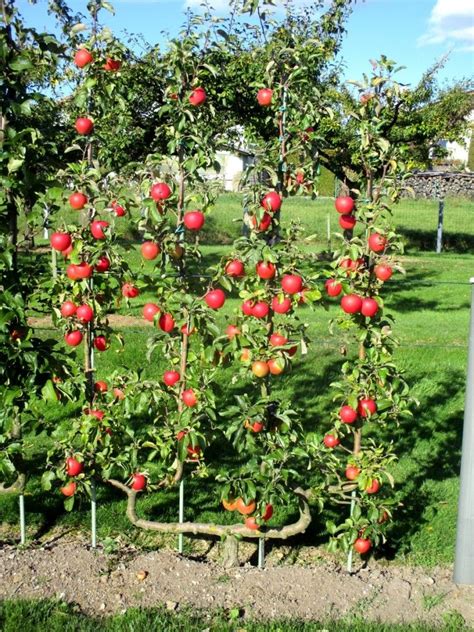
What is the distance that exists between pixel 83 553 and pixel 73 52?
7.66 ft

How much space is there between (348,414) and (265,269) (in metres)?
0.76

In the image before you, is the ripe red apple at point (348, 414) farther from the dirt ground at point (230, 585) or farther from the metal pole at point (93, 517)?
the metal pole at point (93, 517)

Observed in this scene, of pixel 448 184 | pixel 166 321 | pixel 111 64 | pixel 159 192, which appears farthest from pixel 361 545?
pixel 448 184

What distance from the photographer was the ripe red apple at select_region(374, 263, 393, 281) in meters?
3.09

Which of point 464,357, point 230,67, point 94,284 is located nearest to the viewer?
point 94,284

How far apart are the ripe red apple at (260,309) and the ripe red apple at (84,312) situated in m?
0.75

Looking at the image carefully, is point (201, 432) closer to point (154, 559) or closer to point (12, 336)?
point (154, 559)

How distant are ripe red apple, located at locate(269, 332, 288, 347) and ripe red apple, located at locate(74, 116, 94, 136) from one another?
122 cm

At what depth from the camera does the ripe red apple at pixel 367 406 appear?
3254 mm

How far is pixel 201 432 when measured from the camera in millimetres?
3420

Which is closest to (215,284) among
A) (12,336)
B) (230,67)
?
(12,336)

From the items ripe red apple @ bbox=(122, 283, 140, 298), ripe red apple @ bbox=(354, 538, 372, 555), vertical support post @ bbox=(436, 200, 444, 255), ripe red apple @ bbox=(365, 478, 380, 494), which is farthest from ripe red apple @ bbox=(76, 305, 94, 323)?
vertical support post @ bbox=(436, 200, 444, 255)

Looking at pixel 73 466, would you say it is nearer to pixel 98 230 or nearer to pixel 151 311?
pixel 151 311

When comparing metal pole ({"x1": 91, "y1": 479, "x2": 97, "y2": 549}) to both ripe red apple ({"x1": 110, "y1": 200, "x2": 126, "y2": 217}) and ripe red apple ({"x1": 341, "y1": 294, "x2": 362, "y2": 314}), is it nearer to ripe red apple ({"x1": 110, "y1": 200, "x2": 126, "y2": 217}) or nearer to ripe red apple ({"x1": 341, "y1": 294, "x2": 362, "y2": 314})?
ripe red apple ({"x1": 110, "y1": 200, "x2": 126, "y2": 217})
